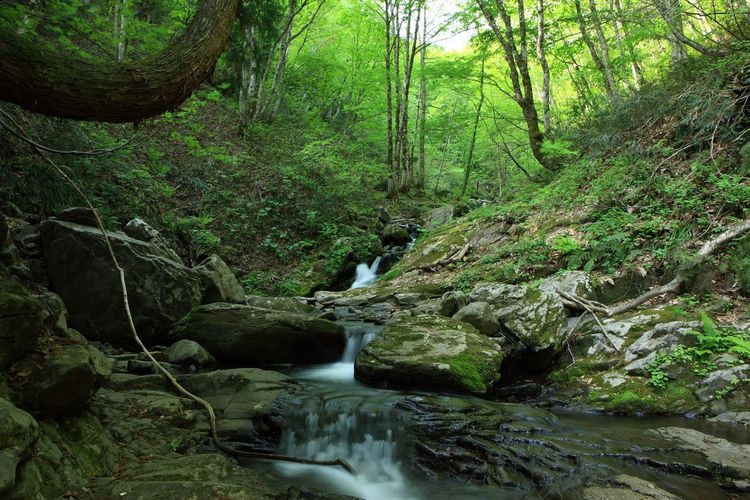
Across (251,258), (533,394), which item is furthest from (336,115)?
(533,394)

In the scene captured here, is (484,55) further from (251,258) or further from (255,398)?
(255,398)

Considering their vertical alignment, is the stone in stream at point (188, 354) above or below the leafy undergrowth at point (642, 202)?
below

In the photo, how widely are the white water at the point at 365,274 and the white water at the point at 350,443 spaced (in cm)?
710

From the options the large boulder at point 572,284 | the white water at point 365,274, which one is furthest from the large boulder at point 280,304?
the large boulder at point 572,284

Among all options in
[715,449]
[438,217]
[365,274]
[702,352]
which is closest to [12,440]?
[715,449]

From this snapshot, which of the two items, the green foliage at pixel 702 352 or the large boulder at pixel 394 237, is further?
the large boulder at pixel 394 237

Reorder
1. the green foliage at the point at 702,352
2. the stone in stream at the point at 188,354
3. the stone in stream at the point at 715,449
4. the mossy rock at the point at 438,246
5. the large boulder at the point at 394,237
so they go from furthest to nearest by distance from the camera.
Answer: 1. the large boulder at the point at 394,237
2. the mossy rock at the point at 438,246
3. the stone in stream at the point at 188,354
4. the green foliage at the point at 702,352
5. the stone in stream at the point at 715,449

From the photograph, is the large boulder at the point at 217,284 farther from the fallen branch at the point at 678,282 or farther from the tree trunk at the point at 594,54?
the tree trunk at the point at 594,54

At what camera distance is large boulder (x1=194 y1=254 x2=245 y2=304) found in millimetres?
8312

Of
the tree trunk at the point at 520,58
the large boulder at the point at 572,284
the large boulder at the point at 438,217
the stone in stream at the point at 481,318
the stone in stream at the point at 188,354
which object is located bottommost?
the stone in stream at the point at 188,354

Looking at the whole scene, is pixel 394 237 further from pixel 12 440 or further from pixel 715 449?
pixel 12 440

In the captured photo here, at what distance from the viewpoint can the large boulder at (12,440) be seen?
2158 mm

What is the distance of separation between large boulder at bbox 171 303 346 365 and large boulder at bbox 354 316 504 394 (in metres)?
1.24

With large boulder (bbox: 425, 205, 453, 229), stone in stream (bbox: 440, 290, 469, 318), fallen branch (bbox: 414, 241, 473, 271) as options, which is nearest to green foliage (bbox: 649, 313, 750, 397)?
stone in stream (bbox: 440, 290, 469, 318)
